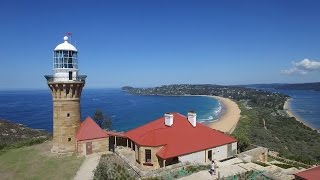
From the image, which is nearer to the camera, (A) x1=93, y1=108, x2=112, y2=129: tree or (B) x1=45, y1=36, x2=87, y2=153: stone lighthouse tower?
(B) x1=45, y1=36, x2=87, y2=153: stone lighthouse tower

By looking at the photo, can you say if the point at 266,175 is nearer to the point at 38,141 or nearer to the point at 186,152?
the point at 186,152

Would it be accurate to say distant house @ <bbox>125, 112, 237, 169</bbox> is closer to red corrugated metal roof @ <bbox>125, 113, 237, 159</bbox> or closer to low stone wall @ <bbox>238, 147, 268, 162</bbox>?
red corrugated metal roof @ <bbox>125, 113, 237, 159</bbox>

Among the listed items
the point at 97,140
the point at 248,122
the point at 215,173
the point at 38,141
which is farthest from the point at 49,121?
the point at 215,173

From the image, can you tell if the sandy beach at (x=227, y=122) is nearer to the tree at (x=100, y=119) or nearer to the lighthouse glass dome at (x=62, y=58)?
the tree at (x=100, y=119)

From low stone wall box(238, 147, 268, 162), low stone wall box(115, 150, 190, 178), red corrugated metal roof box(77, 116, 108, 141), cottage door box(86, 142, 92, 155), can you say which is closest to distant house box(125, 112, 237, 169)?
low stone wall box(115, 150, 190, 178)

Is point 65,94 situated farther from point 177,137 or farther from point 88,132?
point 177,137

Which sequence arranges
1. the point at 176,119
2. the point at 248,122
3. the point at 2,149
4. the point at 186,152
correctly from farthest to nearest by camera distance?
the point at 248,122, the point at 2,149, the point at 176,119, the point at 186,152

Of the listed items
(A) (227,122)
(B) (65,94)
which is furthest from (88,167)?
(A) (227,122)

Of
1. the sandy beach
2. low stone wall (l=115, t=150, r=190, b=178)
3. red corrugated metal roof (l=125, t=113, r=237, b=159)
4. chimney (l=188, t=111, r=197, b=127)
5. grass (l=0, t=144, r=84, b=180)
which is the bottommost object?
the sandy beach
